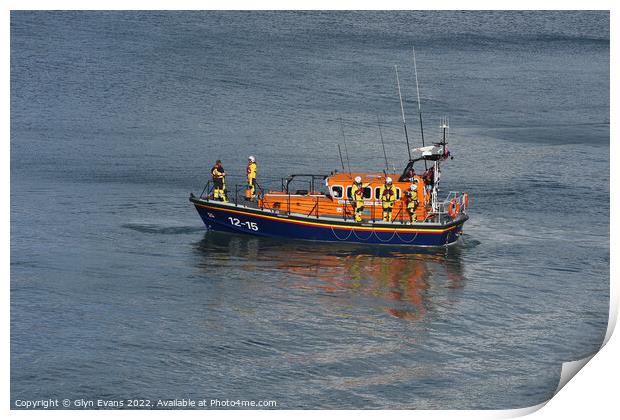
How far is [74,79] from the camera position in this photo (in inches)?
2200

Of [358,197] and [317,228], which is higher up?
[358,197]

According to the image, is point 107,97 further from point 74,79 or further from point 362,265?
point 362,265

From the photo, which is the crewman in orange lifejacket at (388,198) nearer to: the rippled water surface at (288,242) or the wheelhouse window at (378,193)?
the wheelhouse window at (378,193)

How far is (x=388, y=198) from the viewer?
3647 cm

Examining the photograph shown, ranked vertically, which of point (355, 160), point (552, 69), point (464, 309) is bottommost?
point (464, 309)

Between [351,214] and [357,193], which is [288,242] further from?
[357,193]

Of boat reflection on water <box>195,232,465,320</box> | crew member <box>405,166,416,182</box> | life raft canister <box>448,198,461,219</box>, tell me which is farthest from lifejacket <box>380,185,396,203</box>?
life raft canister <box>448,198,461,219</box>

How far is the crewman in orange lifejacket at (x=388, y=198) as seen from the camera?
36375mm

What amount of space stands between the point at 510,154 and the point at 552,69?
12373 millimetres

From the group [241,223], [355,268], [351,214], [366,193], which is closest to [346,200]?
[351,214]

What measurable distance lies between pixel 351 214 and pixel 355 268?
2.84 metres

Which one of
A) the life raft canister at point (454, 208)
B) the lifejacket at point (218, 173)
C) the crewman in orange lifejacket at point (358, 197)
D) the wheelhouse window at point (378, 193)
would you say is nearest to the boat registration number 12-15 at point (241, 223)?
the lifejacket at point (218, 173)

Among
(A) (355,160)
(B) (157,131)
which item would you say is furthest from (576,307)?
(B) (157,131)

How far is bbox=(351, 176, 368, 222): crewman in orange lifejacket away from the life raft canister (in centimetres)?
267
